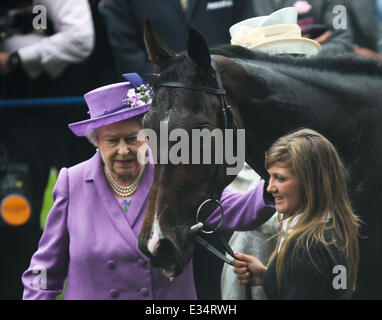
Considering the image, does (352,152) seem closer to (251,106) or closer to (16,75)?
(251,106)

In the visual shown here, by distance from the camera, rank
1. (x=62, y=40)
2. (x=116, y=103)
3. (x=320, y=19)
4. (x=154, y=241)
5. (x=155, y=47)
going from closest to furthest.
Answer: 1. (x=154, y=241)
2. (x=155, y=47)
3. (x=116, y=103)
4. (x=320, y=19)
5. (x=62, y=40)

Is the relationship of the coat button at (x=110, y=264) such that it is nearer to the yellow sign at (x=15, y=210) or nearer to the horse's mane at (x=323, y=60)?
the horse's mane at (x=323, y=60)

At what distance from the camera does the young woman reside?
2.92 m

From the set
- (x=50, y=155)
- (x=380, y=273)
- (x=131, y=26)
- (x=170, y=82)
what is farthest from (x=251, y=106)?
(x=50, y=155)

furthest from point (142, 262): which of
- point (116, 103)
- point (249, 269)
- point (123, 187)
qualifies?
point (116, 103)

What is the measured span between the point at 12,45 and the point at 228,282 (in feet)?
7.88

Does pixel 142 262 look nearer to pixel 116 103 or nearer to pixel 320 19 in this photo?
pixel 116 103

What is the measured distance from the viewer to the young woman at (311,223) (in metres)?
2.92

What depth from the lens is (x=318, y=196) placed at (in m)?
3.01

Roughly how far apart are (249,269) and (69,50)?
2.36 m

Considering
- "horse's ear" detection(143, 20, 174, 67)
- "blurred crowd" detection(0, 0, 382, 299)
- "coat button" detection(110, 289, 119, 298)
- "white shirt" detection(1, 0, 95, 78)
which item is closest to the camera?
"horse's ear" detection(143, 20, 174, 67)

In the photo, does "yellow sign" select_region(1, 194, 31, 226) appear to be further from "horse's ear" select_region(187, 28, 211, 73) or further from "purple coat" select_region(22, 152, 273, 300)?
"horse's ear" select_region(187, 28, 211, 73)

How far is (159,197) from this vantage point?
2949 millimetres

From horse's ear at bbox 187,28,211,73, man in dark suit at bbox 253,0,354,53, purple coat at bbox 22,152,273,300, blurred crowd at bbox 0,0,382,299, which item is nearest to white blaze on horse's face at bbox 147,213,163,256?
purple coat at bbox 22,152,273,300
